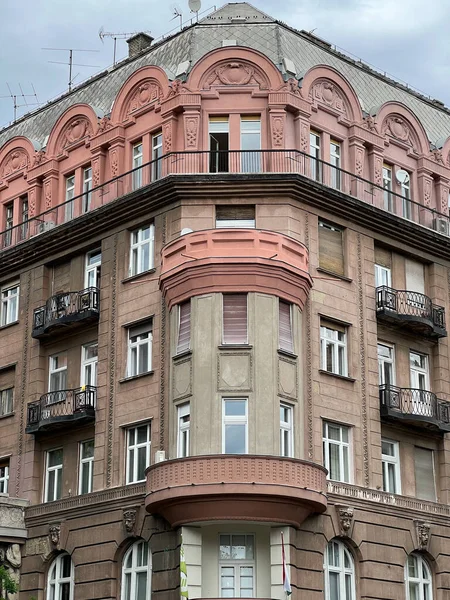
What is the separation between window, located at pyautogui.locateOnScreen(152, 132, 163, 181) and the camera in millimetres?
45625

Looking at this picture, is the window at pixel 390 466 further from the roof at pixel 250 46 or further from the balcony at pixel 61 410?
the roof at pixel 250 46

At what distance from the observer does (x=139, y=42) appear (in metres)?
53.2

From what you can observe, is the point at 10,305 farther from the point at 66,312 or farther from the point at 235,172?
the point at 235,172

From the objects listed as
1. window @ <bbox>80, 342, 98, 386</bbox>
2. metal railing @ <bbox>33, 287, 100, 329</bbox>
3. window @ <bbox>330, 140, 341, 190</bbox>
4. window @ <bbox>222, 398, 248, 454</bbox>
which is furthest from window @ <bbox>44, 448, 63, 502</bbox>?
window @ <bbox>330, 140, 341, 190</bbox>

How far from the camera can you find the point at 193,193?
43.8 m

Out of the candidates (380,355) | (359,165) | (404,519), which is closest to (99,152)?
(359,165)

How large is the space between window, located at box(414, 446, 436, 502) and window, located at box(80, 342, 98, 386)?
12553mm

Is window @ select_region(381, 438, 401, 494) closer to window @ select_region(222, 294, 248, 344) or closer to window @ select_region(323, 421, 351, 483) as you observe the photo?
window @ select_region(323, 421, 351, 483)

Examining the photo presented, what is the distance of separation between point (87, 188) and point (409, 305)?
45.2ft

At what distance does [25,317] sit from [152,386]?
8967mm

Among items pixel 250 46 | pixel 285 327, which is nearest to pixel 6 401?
pixel 285 327

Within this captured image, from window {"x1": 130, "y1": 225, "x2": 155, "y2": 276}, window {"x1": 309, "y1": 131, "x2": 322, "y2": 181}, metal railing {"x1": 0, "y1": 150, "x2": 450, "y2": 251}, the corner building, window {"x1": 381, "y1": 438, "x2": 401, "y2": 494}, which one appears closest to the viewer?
the corner building

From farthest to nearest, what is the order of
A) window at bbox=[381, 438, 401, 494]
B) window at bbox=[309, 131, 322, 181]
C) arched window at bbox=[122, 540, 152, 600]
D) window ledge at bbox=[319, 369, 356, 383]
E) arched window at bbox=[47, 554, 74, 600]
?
window at bbox=[309, 131, 322, 181] < window at bbox=[381, 438, 401, 494] < arched window at bbox=[47, 554, 74, 600] < window ledge at bbox=[319, 369, 356, 383] < arched window at bbox=[122, 540, 152, 600]

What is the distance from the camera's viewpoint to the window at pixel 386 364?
150 ft
